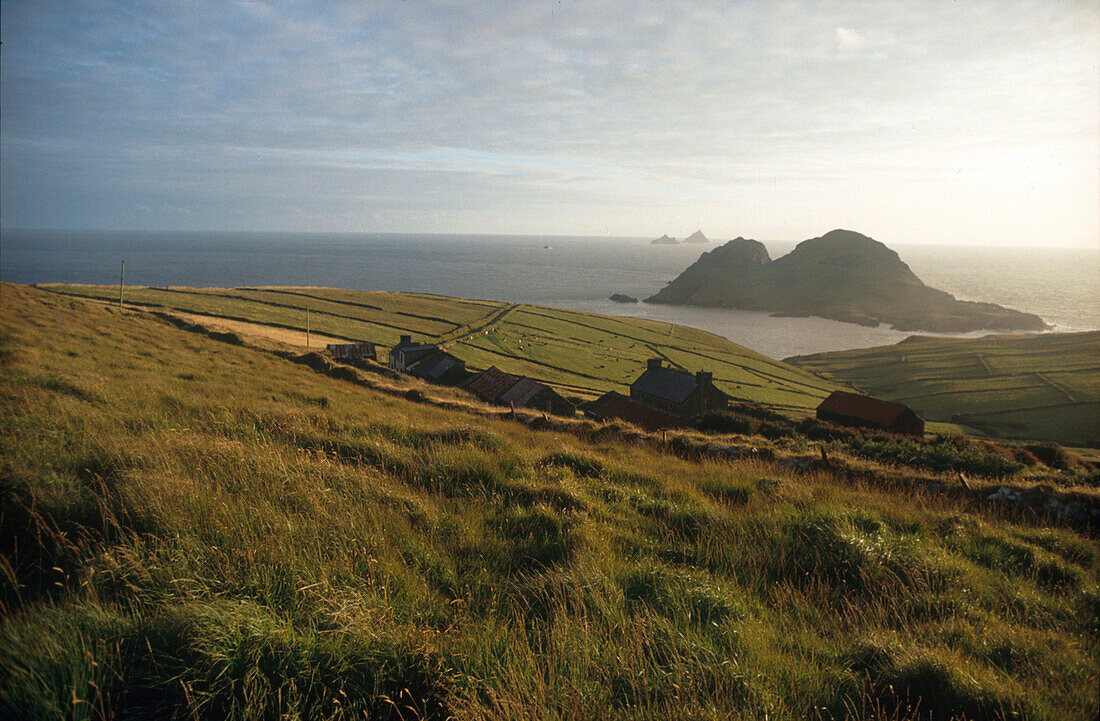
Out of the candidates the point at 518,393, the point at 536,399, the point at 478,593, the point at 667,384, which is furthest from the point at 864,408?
the point at 478,593

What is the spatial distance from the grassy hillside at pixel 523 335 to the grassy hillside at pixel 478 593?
4539 centimetres

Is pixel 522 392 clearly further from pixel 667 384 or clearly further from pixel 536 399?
pixel 667 384

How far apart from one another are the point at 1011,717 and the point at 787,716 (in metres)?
1.53

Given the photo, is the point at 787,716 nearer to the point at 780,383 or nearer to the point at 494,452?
the point at 494,452

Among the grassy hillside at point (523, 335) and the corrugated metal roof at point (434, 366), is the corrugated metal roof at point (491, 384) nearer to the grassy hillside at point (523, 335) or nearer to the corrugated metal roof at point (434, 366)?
the corrugated metal roof at point (434, 366)

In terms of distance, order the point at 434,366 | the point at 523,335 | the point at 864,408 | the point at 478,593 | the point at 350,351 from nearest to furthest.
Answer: the point at 478,593 → the point at 864,408 → the point at 434,366 → the point at 350,351 → the point at 523,335

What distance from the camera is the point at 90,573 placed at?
356 centimetres

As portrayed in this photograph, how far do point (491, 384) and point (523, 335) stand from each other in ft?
129

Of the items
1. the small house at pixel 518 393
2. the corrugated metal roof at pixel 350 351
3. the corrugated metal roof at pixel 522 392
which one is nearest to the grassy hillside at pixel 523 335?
the corrugated metal roof at pixel 350 351

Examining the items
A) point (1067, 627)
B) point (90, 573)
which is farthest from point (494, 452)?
point (1067, 627)

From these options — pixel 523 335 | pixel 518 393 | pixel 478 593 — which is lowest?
pixel 518 393

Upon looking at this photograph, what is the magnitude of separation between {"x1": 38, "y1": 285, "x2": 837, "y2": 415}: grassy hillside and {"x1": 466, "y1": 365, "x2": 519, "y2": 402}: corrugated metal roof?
32.7 ft

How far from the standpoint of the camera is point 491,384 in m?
45.0

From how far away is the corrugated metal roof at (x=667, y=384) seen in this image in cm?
4662
